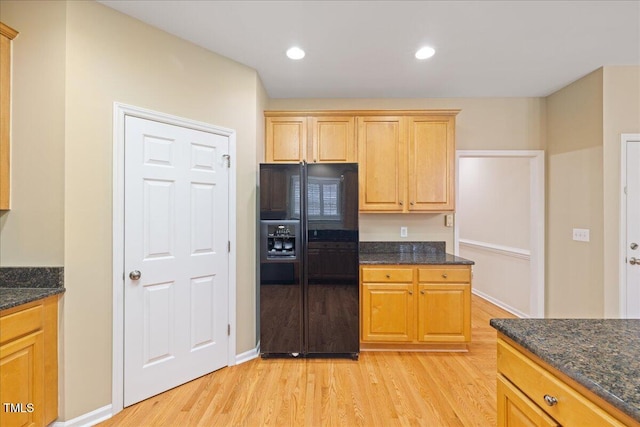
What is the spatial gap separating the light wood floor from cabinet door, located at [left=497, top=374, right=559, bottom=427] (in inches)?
33.2

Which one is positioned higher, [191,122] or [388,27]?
[388,27]

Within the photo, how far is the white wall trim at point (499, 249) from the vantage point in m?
3.56

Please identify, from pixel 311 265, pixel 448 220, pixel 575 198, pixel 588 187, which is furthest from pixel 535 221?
pixel 311 265

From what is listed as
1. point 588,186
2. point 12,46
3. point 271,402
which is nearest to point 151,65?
point 12,46

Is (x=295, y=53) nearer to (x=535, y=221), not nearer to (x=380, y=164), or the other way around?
(x=380, y=164)

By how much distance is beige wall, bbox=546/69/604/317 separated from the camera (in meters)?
2.70

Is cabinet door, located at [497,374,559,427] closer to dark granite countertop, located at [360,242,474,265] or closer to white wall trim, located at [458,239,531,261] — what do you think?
dark granite countertop, located at [360,242,474,265]

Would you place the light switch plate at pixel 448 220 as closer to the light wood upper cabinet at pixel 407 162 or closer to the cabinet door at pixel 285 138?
the light wood upper cabinet at pixel 407 162

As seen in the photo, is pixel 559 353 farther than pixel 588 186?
No

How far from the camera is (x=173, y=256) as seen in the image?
7.11 feet

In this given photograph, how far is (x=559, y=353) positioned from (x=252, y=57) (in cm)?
277

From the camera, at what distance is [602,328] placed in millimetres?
1144

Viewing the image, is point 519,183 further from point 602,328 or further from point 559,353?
point 559,353

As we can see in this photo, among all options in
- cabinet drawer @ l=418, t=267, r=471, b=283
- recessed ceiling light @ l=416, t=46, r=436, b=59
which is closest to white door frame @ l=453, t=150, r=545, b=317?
cabinet drawer @ l=418, t=267, r=471, b=283
